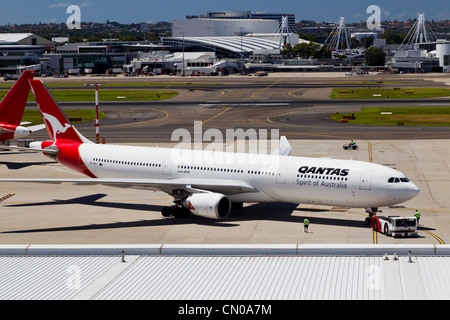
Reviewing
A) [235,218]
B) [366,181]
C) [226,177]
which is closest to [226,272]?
[366,181]

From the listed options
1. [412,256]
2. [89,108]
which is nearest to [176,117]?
[89,108]

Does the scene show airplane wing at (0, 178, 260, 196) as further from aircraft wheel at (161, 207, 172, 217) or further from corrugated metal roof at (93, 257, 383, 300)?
corrugated metal roof at (93, 257, 383, 300)

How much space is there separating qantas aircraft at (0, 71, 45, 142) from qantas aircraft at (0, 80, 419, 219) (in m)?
12.2

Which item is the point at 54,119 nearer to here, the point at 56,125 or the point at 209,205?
the point at 56,125

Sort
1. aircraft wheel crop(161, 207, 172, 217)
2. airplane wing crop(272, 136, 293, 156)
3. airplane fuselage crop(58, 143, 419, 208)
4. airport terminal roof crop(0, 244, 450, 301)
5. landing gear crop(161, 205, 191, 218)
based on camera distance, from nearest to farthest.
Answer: airport terminal roof crop(0, 244, 450, 301)
airplane fuselage crop(58, 143, 419, 208)
landing gear crop(161, 205, 191, 218)
aircraft wheel crop(161, 207, 172, 217)
airplane wing crop(272, 136, 293, 156)

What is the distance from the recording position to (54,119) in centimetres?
6028

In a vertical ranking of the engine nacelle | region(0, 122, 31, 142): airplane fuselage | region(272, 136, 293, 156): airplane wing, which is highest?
region(0, 122, 31, 142): airplane fuselage

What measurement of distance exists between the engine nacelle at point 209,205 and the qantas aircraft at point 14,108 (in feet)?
90.3

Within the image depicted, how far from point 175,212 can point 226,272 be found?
75.0 feet

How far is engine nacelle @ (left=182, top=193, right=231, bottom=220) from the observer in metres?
49.1

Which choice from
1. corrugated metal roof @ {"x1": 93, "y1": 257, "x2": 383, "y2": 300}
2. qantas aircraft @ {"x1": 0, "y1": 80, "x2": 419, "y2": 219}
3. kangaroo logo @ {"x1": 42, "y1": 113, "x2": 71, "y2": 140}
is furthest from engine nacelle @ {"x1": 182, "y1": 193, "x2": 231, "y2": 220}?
corrugated metal roof @ {"x1": 93, "y1": 257, "x2": 383, "y2": 300}

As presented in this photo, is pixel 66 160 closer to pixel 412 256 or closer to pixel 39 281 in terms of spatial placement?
pixel 39 281

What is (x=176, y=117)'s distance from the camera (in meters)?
122
